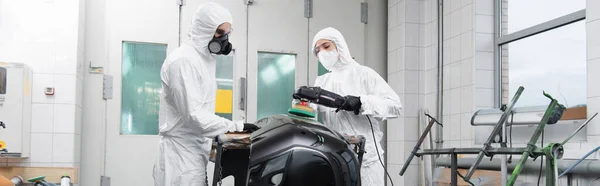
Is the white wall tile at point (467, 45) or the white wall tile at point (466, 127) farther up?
the white wall tile at point (467, 45)

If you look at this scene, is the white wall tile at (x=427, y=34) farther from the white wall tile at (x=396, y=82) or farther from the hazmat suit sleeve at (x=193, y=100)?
the hazmat suit sleeve at (x=193, y=100)

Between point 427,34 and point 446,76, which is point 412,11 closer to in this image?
point 427,34

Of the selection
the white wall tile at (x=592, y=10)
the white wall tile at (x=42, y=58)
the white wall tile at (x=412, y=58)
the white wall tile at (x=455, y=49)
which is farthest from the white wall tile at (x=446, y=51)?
the white wall tile at (x=42, y=58)

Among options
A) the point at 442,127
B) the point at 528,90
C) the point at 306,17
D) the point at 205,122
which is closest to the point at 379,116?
the point at 205,122

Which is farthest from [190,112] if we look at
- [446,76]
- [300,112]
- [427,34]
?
[427,34]

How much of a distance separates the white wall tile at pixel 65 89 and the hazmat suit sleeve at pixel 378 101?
2310mm

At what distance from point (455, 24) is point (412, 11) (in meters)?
0.47

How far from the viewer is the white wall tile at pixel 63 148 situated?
4.30 m

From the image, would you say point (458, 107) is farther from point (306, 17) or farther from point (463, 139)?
point (306, 17)

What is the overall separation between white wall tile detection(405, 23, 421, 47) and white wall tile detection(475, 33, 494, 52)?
0.70 metres

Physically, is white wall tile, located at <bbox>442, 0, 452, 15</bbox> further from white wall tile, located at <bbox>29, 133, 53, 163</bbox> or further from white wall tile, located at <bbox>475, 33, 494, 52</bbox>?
white wall tile, located at <bbox>29, 133, 53, 163</bbox>

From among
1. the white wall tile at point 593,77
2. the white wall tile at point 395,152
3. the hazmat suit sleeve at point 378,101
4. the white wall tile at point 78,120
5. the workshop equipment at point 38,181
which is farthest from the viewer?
the white wall tile at point 395,152

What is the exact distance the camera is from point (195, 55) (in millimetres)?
2791

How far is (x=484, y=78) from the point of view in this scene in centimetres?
449
